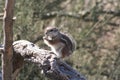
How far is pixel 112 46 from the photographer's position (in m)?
9.55

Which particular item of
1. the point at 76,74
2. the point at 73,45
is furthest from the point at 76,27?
the point at 76,74

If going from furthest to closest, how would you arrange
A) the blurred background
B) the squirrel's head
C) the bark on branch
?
the blurred background → the squirrel's head → the bark on branch

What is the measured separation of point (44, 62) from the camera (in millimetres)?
3295

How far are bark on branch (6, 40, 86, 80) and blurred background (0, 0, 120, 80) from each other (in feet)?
11.2

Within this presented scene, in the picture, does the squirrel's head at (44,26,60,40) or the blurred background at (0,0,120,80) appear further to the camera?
the blurred background at (0,0,120,80)

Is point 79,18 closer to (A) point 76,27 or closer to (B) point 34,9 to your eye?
(A) point 76,27

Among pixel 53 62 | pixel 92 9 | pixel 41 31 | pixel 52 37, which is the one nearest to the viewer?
pixel 53 62

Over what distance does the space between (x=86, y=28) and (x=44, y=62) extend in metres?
5.58

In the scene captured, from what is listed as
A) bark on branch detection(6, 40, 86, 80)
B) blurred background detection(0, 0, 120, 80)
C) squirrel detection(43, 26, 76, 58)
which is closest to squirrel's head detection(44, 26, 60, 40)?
squirrel detection(43, 26, 76, 58)

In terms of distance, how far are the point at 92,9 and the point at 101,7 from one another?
45 cm

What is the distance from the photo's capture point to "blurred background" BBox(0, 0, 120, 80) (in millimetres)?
7871

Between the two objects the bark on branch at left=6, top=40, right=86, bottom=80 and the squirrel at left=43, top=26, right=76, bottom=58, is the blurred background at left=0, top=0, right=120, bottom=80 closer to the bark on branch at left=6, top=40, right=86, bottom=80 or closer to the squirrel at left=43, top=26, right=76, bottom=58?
the squirrel at left=43, top=26, right=76, bottom=58

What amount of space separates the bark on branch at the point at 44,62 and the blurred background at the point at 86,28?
3423 millimetres

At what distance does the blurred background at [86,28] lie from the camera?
310 inches
